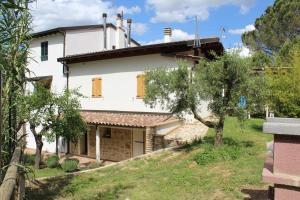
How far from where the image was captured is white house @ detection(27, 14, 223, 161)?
56.0ft

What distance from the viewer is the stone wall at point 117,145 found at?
1950 centimetres

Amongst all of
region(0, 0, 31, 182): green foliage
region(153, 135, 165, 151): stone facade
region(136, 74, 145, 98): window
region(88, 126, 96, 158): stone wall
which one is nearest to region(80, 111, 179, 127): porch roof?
region(153, 135, 165, 151): stone facade

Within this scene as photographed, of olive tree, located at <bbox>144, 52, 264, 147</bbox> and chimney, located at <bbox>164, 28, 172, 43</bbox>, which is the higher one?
chimney, located at <bbox>164, 28, 172, 43</bbox>

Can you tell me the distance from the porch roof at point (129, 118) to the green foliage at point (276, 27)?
48.7 ft

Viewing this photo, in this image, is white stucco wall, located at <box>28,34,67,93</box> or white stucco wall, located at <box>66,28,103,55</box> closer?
white stucco wall, located at <box>66,28,103,55</box>

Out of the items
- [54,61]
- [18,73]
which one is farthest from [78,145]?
[18,73]

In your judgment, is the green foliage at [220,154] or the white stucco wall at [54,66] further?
the white stucco wall at [54,66]

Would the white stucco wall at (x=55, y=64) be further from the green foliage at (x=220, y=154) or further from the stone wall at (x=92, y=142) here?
the green foliage at (x=220, y=154)

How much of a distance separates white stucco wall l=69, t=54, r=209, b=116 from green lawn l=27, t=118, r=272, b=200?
564cm

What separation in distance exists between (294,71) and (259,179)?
8646mm

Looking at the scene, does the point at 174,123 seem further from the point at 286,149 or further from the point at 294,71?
the point at 286,149

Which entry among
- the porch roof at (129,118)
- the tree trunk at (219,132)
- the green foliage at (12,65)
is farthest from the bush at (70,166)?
the green foliage at (12,65)

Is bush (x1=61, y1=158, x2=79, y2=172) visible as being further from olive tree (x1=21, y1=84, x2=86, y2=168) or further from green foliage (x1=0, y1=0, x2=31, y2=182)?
green foliage (x1=0, y1=0, x2=31, y2=182)

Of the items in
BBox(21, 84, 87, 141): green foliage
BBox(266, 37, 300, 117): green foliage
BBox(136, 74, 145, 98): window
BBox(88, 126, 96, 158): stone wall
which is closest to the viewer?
BBox(266, 37, 300, 117): green foliage
